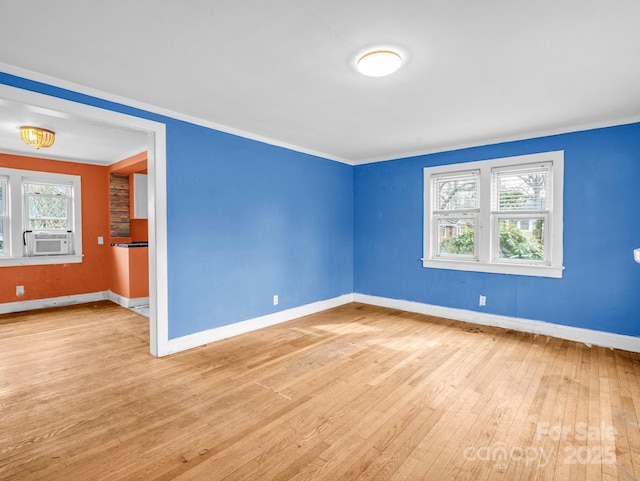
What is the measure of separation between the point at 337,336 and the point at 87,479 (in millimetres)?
2662

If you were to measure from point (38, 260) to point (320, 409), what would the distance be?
554cm

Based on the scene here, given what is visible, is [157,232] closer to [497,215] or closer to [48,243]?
[48,243]

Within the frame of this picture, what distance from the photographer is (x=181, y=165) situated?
3436 mm

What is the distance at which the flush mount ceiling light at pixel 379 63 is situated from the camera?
2.19 metres

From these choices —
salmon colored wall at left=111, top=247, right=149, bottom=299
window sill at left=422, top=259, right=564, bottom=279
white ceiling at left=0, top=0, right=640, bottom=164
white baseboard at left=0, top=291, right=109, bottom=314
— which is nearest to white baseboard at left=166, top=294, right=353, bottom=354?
window sill at left=422, top=259, right=564, bottom=279

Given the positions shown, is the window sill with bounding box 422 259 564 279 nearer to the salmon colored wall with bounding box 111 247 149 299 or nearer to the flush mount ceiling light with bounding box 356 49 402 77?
the flush mount ceiling light with bounding box 356 49 402 77

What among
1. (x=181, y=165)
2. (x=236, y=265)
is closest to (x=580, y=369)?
(x=236, y=265)

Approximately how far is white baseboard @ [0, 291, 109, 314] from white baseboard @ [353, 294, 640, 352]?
5013 mm

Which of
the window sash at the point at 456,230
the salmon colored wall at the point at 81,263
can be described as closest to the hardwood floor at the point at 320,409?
the window sash at the point at 456,230

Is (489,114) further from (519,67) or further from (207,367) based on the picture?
(207,367)

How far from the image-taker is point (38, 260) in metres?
5.29

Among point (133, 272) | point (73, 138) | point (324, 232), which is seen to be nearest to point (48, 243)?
point (133, 272)

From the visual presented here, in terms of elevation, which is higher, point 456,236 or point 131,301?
point 456,236

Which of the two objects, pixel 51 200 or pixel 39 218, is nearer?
pixel 39 218
